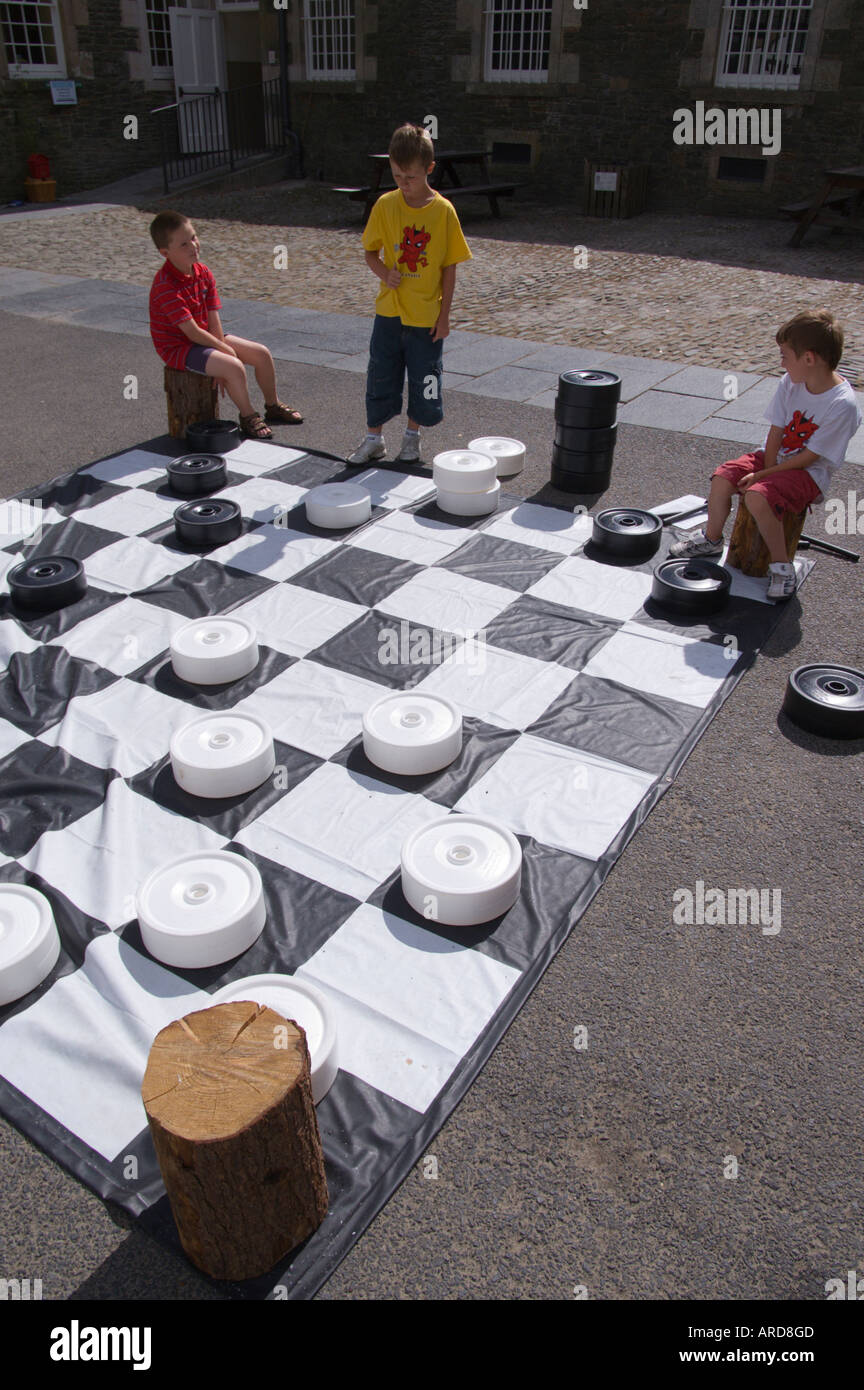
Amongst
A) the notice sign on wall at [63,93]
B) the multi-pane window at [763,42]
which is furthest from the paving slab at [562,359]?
the notice sign on wall at [63,93]

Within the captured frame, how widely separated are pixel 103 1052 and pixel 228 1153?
2.49 ft

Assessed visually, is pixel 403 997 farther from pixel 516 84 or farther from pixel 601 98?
pixel 516 84

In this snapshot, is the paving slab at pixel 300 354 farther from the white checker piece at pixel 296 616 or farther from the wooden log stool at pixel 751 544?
the wooden log stool at pixel 751 544

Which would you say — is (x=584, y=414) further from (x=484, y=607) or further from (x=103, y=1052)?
(x=103, y=1052)

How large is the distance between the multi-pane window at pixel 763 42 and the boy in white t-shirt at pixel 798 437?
1104 cm

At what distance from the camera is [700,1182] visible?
2076mm

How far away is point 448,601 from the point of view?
4219mm

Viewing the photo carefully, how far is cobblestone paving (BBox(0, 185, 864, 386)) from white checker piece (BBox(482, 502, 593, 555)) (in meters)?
3.26

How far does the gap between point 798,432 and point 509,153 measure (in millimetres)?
12820

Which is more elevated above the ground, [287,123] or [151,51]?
[151,51]

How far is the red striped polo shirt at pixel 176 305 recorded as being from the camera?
18.0 ft

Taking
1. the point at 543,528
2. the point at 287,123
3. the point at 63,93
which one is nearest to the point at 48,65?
the point at 63,93
